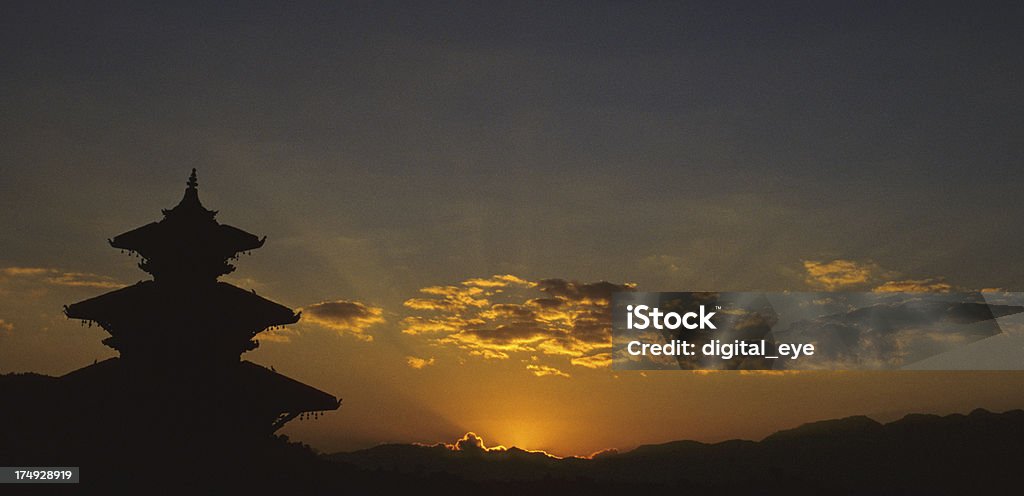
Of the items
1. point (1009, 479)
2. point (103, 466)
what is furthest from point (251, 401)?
point (1009, 479)

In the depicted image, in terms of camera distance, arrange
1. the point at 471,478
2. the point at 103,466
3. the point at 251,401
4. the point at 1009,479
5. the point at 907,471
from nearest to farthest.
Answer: the point at 103,466
the point at 251,401
the point at 471,478
the point at 1009,479
the point at 907,471

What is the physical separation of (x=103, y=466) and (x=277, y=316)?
8.25 meters

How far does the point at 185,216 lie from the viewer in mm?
34969

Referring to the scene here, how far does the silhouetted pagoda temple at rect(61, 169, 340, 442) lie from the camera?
3241cm

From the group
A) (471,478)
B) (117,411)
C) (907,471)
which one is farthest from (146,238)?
(907,471)

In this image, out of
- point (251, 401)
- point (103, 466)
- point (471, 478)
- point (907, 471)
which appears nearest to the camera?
point (103, 466)

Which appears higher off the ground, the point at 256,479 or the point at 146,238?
the point at 146,238

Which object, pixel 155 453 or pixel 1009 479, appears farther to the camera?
pixel 1009 479

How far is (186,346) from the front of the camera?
3341cm

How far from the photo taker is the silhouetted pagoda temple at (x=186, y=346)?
3241 cm

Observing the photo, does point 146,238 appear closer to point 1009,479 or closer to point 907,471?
point 1009,479

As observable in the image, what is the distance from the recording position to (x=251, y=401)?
3347 centimetres

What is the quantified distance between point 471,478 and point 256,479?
9.31 meters

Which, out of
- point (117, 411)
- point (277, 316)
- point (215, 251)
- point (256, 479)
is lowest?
point (256, 479)
